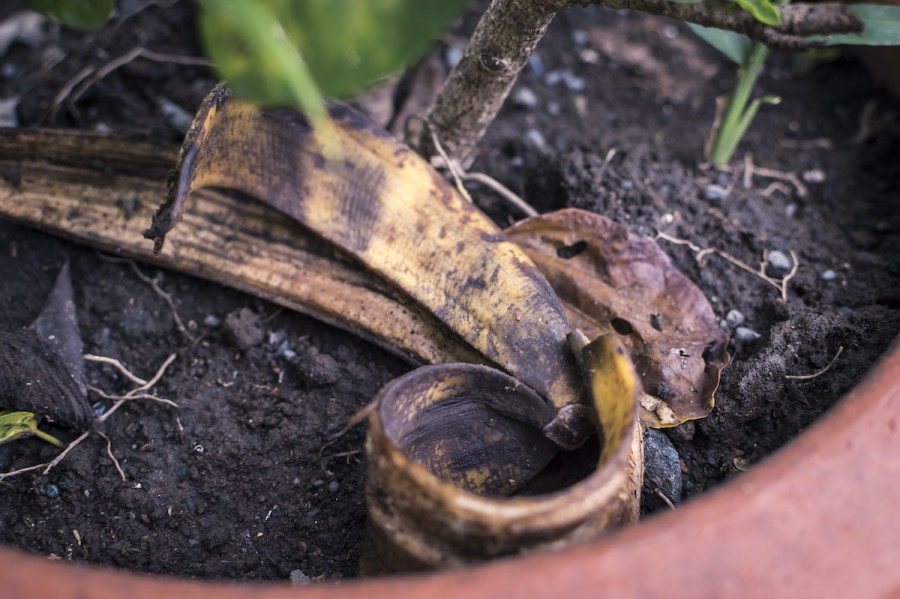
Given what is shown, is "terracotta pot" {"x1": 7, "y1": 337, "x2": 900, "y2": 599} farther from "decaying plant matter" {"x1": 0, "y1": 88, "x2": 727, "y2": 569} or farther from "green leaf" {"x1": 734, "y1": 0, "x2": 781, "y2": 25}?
"green leaf" {"x1": 734, "y1": 0, "x2": 781, "y2": 25}

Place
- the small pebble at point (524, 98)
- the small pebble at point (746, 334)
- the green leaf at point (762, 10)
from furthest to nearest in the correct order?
1. the small pebble at point (524, 98)
2. the small pebble at point (746, 334)
3. the green leaf at point (762, 10)

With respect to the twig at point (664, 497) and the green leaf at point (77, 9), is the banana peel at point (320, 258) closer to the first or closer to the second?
the twig at point (664, 497)

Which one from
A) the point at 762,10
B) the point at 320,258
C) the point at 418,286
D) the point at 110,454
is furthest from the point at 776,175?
the point at 110,454

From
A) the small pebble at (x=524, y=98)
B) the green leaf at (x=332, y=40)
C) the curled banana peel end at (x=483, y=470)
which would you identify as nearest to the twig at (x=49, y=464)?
the curled banana peel end at (x=483, y=470)

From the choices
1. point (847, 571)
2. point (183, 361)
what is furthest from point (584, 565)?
point (183, 361)

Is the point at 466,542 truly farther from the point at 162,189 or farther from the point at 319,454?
the point at 162,189

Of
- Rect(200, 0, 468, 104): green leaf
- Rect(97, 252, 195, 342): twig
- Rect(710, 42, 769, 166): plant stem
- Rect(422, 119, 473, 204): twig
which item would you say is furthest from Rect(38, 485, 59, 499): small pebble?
Rect(710, 42, 769, 166): plant stem
